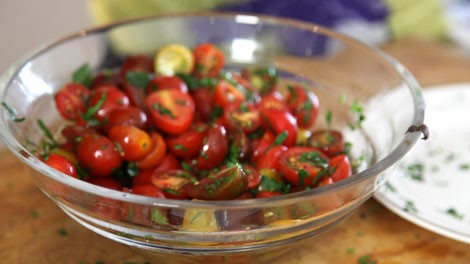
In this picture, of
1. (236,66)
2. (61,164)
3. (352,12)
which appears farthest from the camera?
(352,12)

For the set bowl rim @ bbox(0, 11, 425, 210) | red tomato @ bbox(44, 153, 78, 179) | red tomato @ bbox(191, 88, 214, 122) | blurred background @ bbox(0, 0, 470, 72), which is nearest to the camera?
bowl rim @ bbox(0, 11, 425, 210)

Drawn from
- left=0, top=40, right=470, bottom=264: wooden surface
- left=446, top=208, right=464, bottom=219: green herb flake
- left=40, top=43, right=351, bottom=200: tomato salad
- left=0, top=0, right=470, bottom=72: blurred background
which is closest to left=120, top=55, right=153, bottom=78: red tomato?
left=40, top=43, right=351, bottom=200: tomato salad

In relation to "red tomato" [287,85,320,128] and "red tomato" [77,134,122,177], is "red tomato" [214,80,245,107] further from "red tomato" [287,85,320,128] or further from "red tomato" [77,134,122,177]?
"red tomato" [77,134,122,177]

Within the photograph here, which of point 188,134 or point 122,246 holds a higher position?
point 188,134

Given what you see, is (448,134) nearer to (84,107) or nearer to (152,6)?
(84,107)

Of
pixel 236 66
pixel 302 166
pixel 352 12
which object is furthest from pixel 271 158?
pixel 352 12

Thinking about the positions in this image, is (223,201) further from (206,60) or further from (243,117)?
(206,60)

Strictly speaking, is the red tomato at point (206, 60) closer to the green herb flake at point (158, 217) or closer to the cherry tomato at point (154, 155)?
the cherry tomato at point (154, 155)
